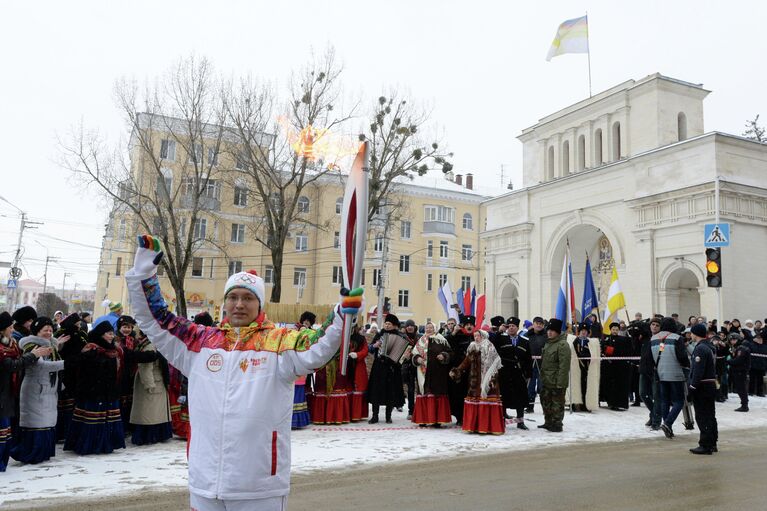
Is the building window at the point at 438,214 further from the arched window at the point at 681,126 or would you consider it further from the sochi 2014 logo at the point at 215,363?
the sochi 2014 logo at the point at 215,363

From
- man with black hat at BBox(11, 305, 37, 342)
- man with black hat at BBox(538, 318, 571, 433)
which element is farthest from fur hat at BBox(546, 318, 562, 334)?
man with black hat at BBox(11, 305, 37, 342)

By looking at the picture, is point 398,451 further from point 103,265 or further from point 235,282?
point 103,265

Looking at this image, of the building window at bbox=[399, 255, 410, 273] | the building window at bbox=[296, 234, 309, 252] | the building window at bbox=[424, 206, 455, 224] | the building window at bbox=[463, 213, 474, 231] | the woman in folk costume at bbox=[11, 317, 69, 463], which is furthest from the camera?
the building window at bbox=[463, 213, 474, 231]

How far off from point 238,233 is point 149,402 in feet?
113

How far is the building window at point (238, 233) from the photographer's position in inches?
1652

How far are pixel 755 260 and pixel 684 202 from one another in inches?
140

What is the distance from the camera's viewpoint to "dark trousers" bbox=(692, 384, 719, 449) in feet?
28.1

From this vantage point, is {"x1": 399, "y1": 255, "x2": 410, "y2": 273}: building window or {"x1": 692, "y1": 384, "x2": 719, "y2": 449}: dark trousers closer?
{"x1": 692, "y1": 384, "x2": 719, "y2": 449}: dark trousers

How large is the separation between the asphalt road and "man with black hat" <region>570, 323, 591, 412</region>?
4.75 meters

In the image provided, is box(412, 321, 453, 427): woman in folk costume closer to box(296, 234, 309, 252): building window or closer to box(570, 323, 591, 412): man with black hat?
box(570, 323, 591, 412): man with black hat

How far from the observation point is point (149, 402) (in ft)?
28.2

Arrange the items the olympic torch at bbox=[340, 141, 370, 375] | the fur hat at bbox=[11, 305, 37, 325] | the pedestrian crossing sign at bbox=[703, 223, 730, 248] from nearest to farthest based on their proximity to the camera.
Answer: the olympic torch at bbox=[340, 141, 370, 375]
the fur hat at bbox=[11, 305, 37, 325]
the pedestrian crossing sign at bbox=[703, 223, 730, 248]

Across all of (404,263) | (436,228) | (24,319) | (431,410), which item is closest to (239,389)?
(24,319)

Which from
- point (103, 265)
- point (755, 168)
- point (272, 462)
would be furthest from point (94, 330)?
point (103, 265)
